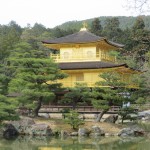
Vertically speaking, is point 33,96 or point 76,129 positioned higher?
point 33,96

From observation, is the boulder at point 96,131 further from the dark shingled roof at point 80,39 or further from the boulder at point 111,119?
the dark shingled roof at point 80,39

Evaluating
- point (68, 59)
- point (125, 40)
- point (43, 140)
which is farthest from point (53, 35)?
point (43, 140)

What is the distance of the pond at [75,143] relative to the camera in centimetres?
1656

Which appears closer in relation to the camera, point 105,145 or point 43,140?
point 105,145

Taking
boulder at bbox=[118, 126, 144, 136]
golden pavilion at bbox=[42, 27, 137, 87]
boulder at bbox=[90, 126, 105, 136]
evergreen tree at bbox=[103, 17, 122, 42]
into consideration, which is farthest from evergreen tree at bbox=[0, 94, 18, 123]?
evergreen tree at bbox=[103, 17, 122, 42]

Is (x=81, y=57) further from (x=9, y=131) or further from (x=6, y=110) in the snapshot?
(x=6, y=110)

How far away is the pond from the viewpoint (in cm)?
1656

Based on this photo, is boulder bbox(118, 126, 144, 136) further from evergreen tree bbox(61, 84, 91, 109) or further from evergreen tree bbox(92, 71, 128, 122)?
evergreen tree bbox(61, 84, 91, 109)

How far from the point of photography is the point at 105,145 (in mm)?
17406

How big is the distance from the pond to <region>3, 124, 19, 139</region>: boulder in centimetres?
79

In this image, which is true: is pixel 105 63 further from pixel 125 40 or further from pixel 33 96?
pixel 125 40

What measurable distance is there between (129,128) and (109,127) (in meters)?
1.18

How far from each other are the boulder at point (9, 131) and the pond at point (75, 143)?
Answer: 2.59 ft

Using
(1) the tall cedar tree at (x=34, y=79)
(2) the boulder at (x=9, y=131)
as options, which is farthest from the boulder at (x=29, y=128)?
(1) the tall cedar tree at (x=34, y=79)
